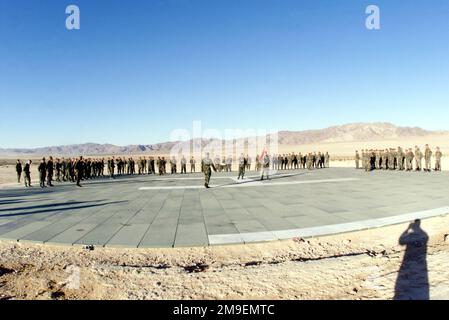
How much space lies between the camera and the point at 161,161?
24953 mm

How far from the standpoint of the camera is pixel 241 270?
474cm

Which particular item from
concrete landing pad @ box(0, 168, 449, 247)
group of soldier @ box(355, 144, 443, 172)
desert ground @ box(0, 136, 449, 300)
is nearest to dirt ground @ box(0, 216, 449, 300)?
desert ground @ box(0, 136, 449, 300)

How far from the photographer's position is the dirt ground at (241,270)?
13.4 ft

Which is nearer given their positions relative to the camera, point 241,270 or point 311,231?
point 241,270

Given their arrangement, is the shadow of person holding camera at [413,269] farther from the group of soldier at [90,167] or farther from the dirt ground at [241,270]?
the group of soldier at [90,167]

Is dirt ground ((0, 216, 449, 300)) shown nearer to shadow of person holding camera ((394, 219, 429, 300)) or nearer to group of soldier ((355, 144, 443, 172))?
shadow of person holding camera ((394, 219, 429, 300))

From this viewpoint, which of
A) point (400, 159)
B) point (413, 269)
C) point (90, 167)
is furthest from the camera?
point (90, 167)

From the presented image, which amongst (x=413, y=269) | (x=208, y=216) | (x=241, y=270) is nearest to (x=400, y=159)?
(x=208, y=216)

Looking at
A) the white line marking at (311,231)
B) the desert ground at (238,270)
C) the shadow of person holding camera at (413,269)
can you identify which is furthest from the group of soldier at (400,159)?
the desert ground at (238,270)

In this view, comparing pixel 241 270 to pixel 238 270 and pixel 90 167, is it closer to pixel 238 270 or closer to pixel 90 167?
pixel 238 270

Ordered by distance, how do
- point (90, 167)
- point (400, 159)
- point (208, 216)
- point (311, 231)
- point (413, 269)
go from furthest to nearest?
point (90, 167)
point (400, 159)
point (208, 216)
point (311, 231)
point (413, 269)
